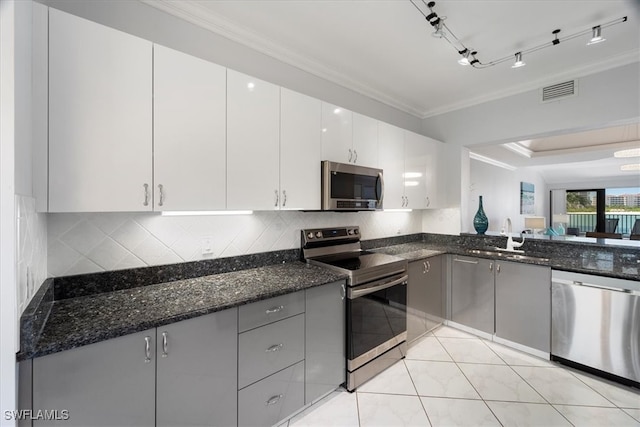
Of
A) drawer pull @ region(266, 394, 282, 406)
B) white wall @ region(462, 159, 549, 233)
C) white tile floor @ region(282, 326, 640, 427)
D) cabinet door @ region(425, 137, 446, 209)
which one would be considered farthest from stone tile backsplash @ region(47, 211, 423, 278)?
white wall @ region(462, 159, 549, 233)

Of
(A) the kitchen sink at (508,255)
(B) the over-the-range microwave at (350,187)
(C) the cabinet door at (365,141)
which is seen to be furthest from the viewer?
(A) the kitchen sink at (508,255)

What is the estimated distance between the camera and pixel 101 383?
3.66 feet

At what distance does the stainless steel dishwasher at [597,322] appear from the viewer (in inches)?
82.6

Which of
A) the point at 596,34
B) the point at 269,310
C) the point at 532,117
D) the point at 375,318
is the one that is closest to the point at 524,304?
the point at 375,318

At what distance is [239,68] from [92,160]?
136 centimetres

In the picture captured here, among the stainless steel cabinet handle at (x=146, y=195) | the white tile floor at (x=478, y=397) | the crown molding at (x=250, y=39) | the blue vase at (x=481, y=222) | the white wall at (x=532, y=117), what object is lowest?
the white tile floor at (x=478, y=397)

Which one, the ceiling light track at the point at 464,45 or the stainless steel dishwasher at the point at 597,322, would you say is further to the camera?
the stainless steel dishwasher at the point at 597,322

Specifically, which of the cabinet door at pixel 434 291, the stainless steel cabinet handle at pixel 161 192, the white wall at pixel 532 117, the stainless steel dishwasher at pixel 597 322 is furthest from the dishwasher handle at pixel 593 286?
the stainless steel cabinet handle at pixel 161 192

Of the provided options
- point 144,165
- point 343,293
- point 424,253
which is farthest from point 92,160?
point 424,253

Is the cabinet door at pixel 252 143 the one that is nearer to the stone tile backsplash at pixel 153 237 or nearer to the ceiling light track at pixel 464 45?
the stone tile backsplash at pixel 153 237

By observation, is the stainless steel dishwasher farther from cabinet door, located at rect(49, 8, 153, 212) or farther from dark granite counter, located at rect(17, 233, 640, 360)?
cabinet door, located at rect(49, 8, 153, 212)

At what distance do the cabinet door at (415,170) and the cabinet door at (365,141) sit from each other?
0.55 meters

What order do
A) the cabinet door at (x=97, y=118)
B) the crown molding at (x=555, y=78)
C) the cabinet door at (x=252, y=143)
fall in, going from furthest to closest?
the crown molding at (x=555, y=78)
the cabinet door at (x=252, y=143)
the cabinet door at (x=97, y=118)

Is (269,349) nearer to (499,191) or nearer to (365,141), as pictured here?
(365,141)
